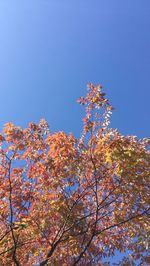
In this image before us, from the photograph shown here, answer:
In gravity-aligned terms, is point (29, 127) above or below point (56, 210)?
above

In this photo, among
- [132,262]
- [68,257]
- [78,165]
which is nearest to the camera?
[78,165]

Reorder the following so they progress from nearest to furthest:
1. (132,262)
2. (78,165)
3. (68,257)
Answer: (78,165), (68,257), (132,262)

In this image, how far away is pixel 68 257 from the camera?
551 inches

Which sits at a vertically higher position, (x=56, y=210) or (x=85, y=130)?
(x=85, y=130)

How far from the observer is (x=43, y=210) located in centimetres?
1355

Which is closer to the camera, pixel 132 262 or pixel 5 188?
pixel 5 188

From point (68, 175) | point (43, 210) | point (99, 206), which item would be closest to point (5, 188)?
point (43, 210)

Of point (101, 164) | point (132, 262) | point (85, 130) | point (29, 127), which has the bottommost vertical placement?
point (132, 262)

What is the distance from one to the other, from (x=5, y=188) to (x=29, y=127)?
2.78 metres

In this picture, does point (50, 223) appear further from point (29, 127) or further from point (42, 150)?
point (29, 127)

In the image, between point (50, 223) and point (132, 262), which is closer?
point (50, 223)

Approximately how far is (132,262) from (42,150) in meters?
6.59

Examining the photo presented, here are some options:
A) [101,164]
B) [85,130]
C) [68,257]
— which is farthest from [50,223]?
[85,130]

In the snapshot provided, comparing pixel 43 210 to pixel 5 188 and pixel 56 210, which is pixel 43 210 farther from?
pixel 5 188
